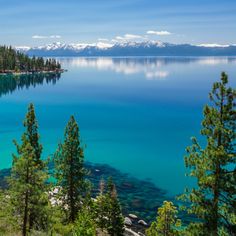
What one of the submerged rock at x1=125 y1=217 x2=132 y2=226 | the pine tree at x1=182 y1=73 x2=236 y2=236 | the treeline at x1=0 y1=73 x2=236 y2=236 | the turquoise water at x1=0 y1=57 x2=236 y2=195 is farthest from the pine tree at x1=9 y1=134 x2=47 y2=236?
the turquoise water at x1=0 y1=57 x2=236 y2=195

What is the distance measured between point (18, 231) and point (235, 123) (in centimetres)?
2111

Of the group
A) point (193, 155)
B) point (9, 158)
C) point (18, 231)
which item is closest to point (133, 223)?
point (18, 231)

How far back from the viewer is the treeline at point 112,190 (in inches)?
756

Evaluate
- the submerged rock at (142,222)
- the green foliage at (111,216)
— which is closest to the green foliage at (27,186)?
the green foliage at (111,216)

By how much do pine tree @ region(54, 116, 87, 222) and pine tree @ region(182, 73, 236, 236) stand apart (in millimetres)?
17344

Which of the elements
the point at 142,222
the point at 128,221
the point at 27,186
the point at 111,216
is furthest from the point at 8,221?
the point at 142,222

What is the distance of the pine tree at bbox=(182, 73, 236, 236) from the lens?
1895 cm

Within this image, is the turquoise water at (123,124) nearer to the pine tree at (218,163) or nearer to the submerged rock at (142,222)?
the submerged rock at (142,222)

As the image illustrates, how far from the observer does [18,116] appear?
110 metres

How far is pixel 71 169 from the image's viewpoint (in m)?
34.8

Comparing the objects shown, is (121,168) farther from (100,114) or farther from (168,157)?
(100,114)

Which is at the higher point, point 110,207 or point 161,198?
point 110,207

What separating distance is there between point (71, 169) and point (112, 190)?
5.04 m

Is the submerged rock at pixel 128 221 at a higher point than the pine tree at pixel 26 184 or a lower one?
lower
